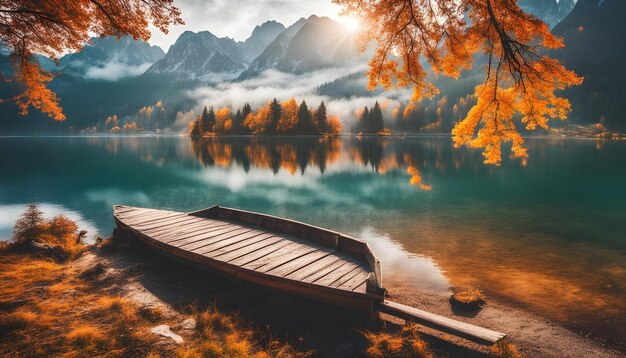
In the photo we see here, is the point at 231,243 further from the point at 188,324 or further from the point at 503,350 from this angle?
the point at 503,350

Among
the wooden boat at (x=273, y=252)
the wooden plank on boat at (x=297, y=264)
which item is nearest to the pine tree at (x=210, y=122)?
the wooden boat at (x=273, y=252)

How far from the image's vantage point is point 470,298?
10570 millimetres

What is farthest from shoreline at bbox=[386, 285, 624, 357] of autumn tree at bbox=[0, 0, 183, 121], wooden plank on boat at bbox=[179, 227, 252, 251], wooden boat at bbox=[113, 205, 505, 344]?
autumn tree at bbox=[0, 0, 183, 121]

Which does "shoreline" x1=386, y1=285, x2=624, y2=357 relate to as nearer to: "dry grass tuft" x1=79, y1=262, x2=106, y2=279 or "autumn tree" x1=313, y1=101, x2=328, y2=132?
"dry grass tuft" x1=79, y1=262, x2=106, y2=279

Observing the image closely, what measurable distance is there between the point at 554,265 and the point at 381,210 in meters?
12.6

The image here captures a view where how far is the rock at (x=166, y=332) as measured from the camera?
7652mm

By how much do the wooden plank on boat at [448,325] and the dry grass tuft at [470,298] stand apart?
2540mm

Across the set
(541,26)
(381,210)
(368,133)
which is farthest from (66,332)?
(368,133)

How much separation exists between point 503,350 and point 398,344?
95.1 inches

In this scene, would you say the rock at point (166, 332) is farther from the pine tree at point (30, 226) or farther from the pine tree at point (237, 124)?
the pine tree at point (237, 124)

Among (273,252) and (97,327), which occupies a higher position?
(273,252)

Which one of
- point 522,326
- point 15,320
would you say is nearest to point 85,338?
point 15,320

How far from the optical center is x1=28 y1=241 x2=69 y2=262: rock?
44.2 feet

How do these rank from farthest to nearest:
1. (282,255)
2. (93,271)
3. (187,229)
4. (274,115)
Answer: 1. (274,115)
2. (187,229)
3. (93,271)
4. (282,255)
